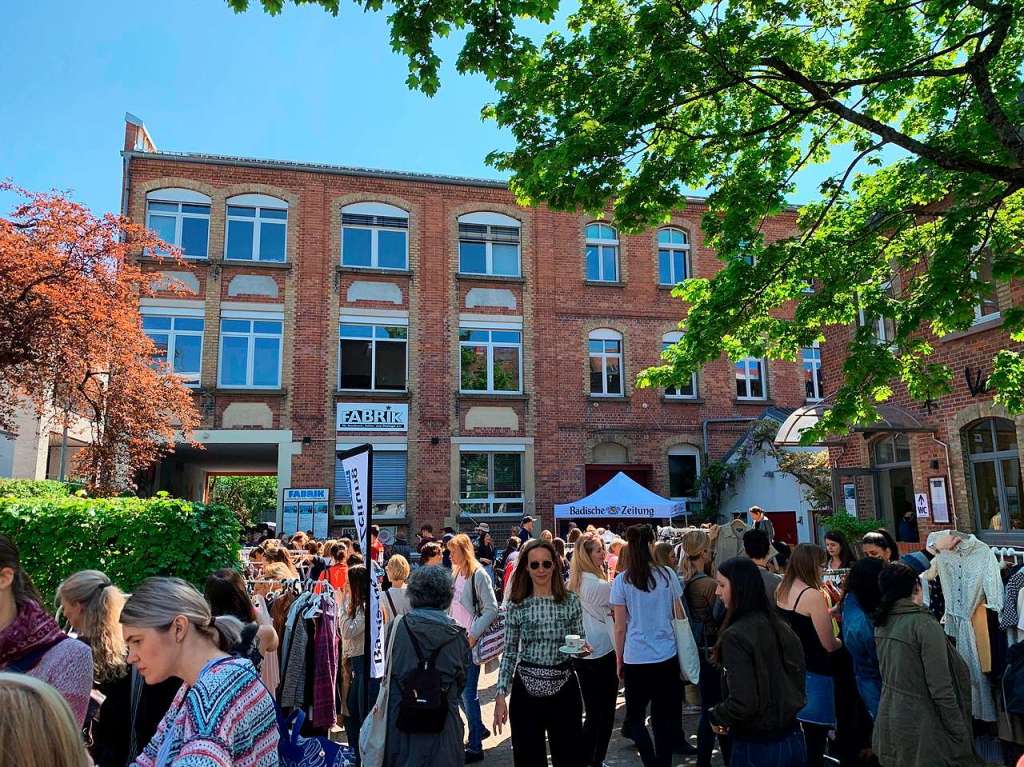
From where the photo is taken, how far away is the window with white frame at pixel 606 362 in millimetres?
22281

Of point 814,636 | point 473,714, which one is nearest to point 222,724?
point 814,636

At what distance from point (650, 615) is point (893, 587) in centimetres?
187

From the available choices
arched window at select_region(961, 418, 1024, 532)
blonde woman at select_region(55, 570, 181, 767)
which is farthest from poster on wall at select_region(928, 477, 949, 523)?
blonde woman at select_region(55, 570, 181, 767)

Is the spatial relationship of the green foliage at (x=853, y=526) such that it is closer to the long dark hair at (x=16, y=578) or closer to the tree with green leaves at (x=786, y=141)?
the tree with green leaves at (x=786, y=141)

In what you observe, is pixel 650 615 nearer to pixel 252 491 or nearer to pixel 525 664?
pixel 525 664

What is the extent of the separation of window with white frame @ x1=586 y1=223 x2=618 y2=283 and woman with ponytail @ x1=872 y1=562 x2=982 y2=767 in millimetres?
18929

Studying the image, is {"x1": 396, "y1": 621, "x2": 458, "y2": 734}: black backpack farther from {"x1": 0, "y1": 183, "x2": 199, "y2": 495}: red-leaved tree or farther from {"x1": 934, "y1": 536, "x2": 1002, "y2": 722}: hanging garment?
{"x1": 0, "y1": 183, "x2": 199, "y2": 495}: red-leaved tree

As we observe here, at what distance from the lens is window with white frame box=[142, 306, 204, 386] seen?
19344mm

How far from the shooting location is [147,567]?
826 cm

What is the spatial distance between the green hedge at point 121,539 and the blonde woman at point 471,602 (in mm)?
2969

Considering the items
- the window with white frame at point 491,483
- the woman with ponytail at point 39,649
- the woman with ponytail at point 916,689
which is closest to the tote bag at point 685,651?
the woman with ponytail at point 916,689

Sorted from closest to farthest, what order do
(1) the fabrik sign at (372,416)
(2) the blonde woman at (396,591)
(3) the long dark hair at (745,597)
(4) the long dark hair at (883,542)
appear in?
(3) the long dark hair at (745,597) < (2) the blonde woman at (396,591) < (4) the long dark hair at (883,542) < (1) the fabrik sign at (372,416)

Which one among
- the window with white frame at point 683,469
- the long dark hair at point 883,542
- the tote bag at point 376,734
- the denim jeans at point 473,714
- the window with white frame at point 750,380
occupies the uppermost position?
the window with white frame at point 750,380

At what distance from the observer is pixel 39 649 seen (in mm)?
3371
